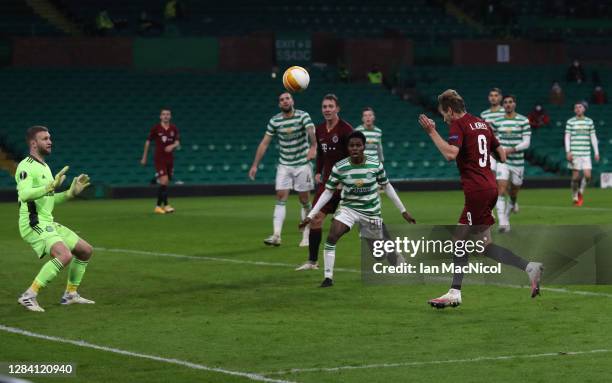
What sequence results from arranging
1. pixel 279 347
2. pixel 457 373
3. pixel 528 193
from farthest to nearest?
1. pixel 528 193
2. pixel 279 347
3. pixel 457 373

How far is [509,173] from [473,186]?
9.34 meters

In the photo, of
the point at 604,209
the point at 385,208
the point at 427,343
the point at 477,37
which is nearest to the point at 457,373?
the point at 427,343

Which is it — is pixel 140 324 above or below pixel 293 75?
below

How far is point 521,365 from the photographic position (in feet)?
30.2

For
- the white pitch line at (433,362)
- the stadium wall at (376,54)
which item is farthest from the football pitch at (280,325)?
the stadium wall at (376,54)

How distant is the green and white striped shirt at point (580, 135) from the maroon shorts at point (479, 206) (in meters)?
17.5

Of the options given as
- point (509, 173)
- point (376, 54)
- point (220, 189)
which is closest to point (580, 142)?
point (509, 173)

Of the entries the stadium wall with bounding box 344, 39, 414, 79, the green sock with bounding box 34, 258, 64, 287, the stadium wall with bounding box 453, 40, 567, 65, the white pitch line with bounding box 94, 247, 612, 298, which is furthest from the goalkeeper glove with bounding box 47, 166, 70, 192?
the stadium wall with bounding box 453, 40, 567, 65

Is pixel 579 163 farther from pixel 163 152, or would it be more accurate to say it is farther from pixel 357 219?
pixel 357 219

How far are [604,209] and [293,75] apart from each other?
11771 mm

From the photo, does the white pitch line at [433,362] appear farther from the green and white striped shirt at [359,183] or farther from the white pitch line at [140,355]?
the green and white striped shirt at [359,183]

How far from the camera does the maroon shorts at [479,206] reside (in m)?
12.2

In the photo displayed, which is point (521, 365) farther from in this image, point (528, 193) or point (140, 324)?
point (528, 193)

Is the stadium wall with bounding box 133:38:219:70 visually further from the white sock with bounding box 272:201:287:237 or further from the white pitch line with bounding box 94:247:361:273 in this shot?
the white sock with bounding box 272:201:287:237
